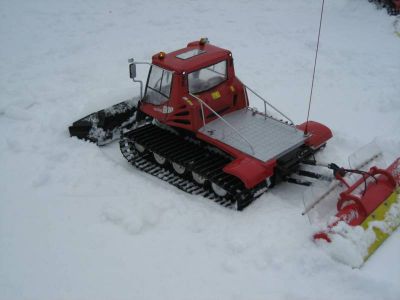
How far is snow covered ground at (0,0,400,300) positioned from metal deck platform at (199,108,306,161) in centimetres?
74

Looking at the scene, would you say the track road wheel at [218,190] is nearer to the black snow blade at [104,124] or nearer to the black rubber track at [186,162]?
the black rubber track at [186,162]

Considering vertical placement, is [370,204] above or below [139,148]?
above

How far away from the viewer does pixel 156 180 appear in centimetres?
755

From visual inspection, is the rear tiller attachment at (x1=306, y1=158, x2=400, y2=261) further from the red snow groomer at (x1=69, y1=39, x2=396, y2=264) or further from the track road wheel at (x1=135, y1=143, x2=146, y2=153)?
the track road wheel at (x1=135, y1=143, x2=146, y2=153)

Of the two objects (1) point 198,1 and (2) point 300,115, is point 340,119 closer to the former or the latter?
(2) point 300,115

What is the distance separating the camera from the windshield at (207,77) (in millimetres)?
7574

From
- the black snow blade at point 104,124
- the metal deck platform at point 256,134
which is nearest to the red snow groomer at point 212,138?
the metal deck platform at point 256,134

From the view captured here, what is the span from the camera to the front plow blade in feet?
18.2

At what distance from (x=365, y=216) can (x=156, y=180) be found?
3462 mm

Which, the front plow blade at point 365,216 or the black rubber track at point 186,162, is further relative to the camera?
the black rubber track at point 186,162

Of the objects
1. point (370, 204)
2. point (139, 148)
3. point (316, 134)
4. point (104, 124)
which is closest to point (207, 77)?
point (139, 148)

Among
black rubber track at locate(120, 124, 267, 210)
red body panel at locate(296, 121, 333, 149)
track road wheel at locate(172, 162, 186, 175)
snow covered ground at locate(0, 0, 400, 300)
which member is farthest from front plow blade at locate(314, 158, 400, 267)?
track road wheel at locate(172, 162, 186, 175)

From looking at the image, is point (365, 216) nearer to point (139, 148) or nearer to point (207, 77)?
point (207, 77)

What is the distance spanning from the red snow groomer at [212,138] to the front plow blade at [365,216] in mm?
98
